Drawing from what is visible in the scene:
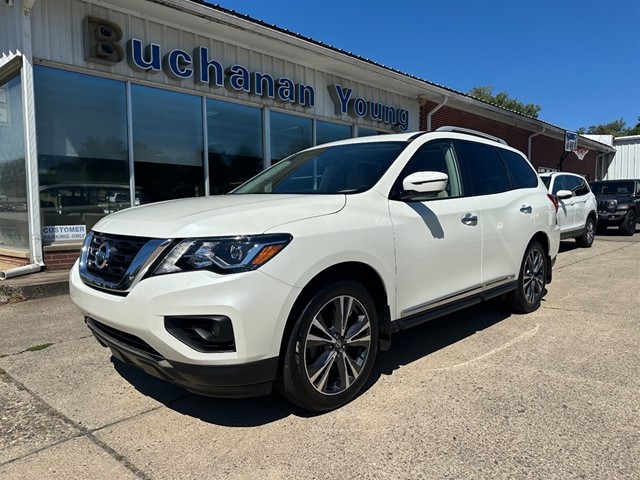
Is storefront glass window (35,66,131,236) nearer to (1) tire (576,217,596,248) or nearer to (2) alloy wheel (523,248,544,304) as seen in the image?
(2) alloy wheel (523,248,544,304)

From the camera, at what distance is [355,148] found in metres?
4.06

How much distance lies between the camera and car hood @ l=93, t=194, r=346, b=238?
2631mm

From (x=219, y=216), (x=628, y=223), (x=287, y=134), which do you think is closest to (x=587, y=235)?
(x=628, y=223)

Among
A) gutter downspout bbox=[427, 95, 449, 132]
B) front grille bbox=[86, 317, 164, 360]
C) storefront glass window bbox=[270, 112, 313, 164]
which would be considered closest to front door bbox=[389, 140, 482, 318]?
front grille bbox=[86, 317, 164, 360]

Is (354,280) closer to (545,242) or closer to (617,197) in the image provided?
(545,242)

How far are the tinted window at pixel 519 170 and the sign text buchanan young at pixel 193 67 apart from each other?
19.8ft

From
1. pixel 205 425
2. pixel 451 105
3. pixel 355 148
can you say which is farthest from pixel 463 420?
pixel 451 105

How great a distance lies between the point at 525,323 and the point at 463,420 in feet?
7.90

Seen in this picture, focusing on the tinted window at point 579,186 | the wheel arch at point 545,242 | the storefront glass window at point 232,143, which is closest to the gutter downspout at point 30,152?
the storefront glass window at point 232,143

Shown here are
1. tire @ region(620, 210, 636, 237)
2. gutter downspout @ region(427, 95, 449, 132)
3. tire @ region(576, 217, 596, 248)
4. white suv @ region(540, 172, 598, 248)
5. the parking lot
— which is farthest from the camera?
tire @ region(620, 210, 636, 237)

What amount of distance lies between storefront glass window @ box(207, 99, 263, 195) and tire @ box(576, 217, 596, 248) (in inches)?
307

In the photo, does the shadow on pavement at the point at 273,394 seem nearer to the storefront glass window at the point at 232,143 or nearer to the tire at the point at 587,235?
the storefront glass window at the point at 232,143

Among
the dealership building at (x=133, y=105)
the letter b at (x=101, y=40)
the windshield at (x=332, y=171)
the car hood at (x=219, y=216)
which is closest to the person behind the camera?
the car hood at (x=219, y=216)

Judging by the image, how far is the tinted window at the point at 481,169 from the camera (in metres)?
4.36
